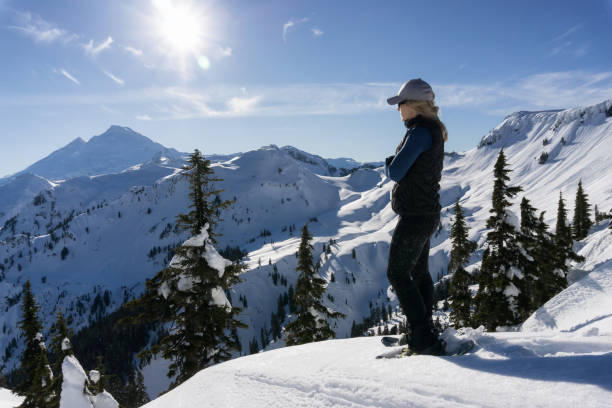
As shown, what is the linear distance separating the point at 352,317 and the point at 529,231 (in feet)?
601

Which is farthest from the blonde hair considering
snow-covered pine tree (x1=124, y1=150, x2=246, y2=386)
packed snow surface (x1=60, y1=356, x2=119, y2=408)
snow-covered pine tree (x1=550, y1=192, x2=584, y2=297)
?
snow-covered pine tree (x1=550, y1=192, x2=584, y2=297)

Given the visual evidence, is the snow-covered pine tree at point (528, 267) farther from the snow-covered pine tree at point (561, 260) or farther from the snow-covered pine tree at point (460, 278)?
the snow-covered pine tree at point (561, 260)

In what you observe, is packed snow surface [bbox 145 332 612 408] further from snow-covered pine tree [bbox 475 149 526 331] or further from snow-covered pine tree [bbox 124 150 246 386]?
snow-covered pine tree [bbox 475 149 526 331]

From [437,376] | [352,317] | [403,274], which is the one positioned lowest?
[352,317]

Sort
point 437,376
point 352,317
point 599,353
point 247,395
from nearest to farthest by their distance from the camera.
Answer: point 599,353, point 437,376, point 247,395, point 352,317

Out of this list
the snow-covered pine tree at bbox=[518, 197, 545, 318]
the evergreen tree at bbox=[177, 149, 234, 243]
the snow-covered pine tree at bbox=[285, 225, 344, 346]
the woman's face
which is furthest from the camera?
the snow-covered pine tree at bbox=[285, 225, 344, 346]

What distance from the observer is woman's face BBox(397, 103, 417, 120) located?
3717 millimetres

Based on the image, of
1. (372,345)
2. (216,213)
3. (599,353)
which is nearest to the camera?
(599,353)

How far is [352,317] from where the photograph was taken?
7421 inches

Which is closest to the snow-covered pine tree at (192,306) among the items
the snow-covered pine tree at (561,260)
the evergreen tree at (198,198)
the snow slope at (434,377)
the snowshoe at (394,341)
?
the evergreen tree at (198,198)

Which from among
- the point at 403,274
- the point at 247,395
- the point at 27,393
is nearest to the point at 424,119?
the point at 403,274

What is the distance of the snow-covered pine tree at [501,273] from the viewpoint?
51.2 ft

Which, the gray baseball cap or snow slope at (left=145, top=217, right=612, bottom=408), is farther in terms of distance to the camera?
the gray baseball cap

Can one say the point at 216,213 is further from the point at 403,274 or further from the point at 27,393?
the point at 27,393
